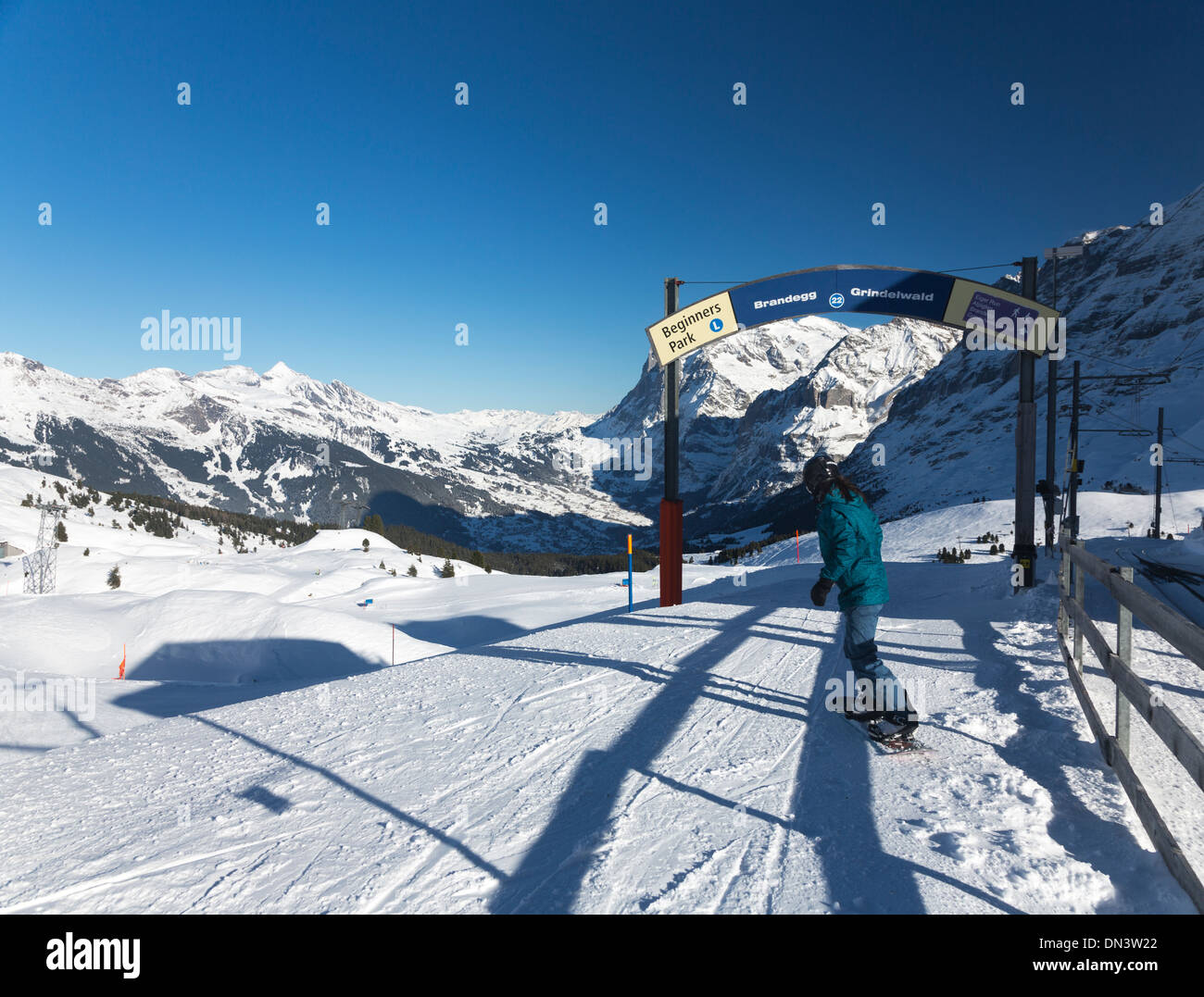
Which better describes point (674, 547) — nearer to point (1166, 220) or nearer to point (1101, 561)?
point (1101, 561)

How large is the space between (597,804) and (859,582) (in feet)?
8.32

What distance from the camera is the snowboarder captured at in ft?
16.1

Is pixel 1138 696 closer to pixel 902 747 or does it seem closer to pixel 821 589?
pixel 902 747

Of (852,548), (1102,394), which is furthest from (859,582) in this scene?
(1102,394)

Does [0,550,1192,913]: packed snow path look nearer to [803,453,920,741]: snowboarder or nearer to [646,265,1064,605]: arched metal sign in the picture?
[803,453,920,741]: snowboarder

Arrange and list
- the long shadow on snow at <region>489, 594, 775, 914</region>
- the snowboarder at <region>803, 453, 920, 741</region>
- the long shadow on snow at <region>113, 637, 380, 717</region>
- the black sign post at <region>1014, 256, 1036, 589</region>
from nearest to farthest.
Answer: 1. the long shadow on snow at <region>489, 594, 775, 914</region>
2. the snowboarder at <region>803, 453, 920, 741</region>
3. the black sign post at <region>1014, 256, 1036, 589</region>
4. the long shadow on snow at <region>113, 637, 380, 717</region>

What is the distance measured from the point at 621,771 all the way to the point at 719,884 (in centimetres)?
149

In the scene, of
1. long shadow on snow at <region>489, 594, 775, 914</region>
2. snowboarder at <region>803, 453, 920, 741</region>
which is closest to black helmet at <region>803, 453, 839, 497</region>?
snowboarder at <region>803, 453, 920, 741</region>

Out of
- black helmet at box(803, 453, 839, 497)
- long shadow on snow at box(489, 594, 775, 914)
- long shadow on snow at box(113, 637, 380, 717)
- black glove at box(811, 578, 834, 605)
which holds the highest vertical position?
black helmet at box(803, 453, 839, 497)

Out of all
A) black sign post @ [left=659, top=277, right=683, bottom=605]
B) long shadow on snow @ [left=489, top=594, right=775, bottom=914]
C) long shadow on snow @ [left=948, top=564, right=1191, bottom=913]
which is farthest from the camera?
black sign post @ [left=659, top=277, right=683, bottom=605]

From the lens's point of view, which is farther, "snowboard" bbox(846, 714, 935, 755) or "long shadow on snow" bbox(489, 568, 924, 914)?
"snowboard" bbox(846, 714, 935, 755)

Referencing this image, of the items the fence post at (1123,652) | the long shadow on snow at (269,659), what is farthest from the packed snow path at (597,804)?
the long shadow on snow at (269,659)

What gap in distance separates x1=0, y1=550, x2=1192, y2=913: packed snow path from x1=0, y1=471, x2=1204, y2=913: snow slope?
2cm

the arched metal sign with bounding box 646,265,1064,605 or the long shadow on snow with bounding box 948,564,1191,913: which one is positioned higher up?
the arched metal sign with bounding box 646,265,1064,605
